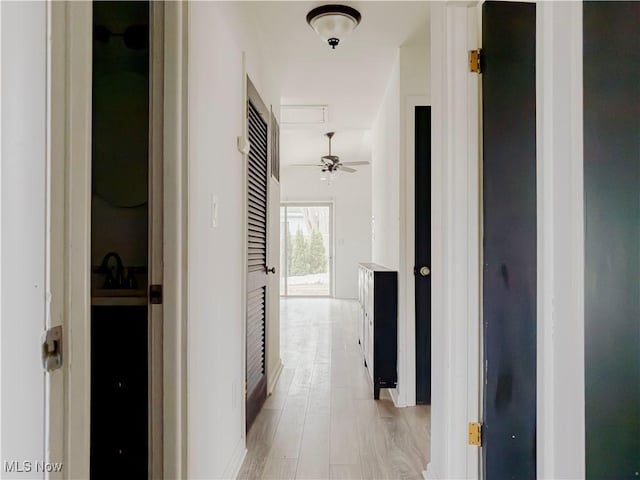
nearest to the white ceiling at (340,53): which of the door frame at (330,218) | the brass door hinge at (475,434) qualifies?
the brass door hinge at (475,434)

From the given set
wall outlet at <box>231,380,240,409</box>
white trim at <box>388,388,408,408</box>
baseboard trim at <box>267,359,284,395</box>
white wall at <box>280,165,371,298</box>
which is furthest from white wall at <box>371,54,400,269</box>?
white wall at <box>280,165,371,298</box>

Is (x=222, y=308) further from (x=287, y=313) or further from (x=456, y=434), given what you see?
(x=287, y=313)

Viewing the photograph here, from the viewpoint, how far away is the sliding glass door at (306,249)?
8891 millimetres

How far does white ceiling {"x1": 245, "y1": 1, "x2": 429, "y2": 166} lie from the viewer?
266 cm

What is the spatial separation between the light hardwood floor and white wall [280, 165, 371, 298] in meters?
4.56

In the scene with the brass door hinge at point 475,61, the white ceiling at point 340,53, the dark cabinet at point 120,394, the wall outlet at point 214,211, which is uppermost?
the white ceiling at point 340,53

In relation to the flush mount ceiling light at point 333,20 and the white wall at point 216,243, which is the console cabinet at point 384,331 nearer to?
the white wall at point 216,243

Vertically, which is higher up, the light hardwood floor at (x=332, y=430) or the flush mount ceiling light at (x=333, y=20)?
the flush mount ceiling light at (x=333, y=20)

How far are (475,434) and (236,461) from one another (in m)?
1.14

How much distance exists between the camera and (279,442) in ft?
7.79

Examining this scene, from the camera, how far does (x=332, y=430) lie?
2.53 meters

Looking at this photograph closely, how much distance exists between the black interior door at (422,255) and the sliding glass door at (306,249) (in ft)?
18.8

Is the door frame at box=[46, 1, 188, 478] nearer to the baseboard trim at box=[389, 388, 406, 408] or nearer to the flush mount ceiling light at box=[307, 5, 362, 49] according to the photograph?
the flush mount ceiling light at box=[307, 5, 362, 49]

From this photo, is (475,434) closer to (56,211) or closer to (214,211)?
(214,211)
